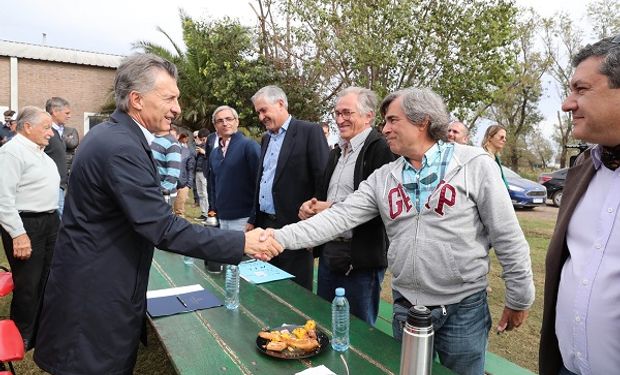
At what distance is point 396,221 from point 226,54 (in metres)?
15.6

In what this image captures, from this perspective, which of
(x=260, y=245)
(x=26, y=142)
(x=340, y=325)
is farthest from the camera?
(x=26, y=142)

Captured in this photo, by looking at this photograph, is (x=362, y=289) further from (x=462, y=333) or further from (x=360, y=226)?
(x=462, y=333)

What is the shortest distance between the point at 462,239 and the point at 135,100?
1555 millimetres

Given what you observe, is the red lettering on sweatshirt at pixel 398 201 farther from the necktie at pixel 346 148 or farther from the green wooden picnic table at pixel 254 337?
the necktie at pixel 346 148

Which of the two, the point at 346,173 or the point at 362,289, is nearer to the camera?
the point at 362,289

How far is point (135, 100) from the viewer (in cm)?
193

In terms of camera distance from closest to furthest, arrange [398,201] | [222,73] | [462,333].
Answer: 1. [462,333]
2. [398,201]
3. [222,73]

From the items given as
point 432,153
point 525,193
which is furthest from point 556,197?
point 432,153

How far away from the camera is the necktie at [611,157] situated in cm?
153

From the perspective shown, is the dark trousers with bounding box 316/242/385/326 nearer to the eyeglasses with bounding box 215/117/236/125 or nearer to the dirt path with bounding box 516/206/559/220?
the eyeglasses with bounding box 215/117/236/125

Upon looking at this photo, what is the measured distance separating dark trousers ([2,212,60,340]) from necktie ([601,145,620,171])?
413 centimetres

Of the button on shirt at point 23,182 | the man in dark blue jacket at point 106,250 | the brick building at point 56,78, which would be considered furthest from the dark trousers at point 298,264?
the brick building at point 56,78

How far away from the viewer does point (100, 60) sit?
59.7 feet

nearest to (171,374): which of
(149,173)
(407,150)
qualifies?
(149,173)
